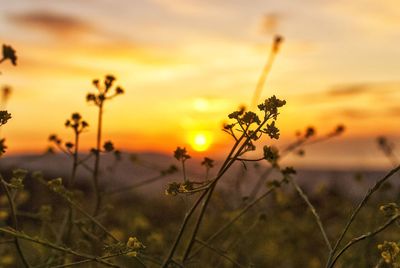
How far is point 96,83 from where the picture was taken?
5.01 meters

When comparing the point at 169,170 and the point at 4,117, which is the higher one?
the point at 4,117

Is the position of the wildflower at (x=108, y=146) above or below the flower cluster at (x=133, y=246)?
above

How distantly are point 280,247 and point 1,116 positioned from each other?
7.64 m

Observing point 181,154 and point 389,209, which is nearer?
point 389,209

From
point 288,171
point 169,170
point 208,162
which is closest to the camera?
point 208,162

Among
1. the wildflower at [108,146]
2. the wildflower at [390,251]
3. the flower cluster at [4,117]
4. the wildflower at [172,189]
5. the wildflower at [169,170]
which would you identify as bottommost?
the wildflower at [390,251]

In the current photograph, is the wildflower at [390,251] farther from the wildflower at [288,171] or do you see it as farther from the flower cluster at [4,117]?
the flower cluster at [4,117]

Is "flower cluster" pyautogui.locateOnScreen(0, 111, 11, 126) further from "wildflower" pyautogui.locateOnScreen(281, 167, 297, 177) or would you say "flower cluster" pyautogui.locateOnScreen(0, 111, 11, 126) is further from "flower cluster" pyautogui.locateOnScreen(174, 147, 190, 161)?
"wildflower" pyautogui.locateOnScreen(281, 167, 297, 177)

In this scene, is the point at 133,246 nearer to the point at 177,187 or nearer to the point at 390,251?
the point at 177,187

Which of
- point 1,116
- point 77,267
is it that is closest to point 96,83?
point 1,116

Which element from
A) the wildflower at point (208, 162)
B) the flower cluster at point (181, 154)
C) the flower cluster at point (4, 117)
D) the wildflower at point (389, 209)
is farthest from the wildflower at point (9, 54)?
the wildflower at point (389, 209)

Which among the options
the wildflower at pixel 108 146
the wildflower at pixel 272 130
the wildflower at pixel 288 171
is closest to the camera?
→ the wildflower at pixel 272 130

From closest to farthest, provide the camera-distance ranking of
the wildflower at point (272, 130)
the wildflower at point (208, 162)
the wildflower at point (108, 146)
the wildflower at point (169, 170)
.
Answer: the wildflower at point (272, 130), the wildflower at point (208, 162), the wildflower at point (108, 146), the wildflower at point (169, 170)

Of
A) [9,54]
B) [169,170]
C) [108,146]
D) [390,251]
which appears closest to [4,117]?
[9,54]
